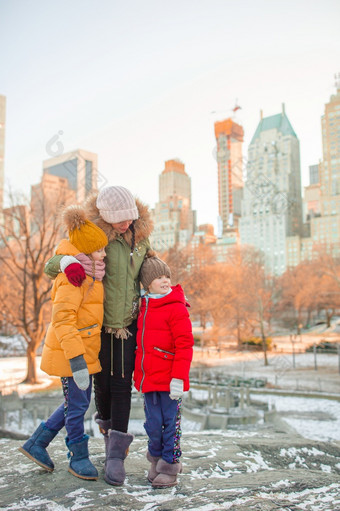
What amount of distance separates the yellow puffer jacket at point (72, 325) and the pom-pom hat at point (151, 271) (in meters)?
0.31

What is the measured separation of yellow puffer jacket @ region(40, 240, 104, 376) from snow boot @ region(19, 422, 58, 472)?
1.53 feet

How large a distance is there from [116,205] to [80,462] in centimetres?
157

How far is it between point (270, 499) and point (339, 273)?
37058 mm

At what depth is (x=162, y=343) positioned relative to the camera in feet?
8.57

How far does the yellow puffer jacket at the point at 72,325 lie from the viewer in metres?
2.37

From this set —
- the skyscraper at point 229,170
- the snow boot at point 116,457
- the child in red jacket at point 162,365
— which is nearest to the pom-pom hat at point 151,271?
the child in red jacket at point 162,365

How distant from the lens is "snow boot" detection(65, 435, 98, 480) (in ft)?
8.15

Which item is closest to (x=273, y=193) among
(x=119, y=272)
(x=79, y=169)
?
(x=79, y=169)

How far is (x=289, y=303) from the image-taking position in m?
46.4

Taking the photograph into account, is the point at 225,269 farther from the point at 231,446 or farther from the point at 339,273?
the point at 231,446

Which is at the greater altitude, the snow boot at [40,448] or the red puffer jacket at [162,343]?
the red puffer jacket at [162,343]

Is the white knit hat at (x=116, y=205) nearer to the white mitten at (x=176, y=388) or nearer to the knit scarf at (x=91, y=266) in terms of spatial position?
the knit scarf at (x=91, y=266)

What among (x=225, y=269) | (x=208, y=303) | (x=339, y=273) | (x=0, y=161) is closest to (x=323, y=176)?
(x=339, y=273)

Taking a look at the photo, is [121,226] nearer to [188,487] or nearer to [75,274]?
[75,274]
